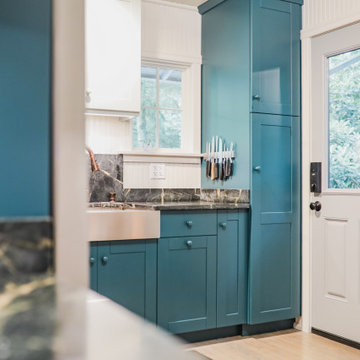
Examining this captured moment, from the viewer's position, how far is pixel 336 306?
129 inches

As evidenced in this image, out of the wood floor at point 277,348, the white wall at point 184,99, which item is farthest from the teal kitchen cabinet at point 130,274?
the white wall at point 184,99

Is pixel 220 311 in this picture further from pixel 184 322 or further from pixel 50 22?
pixel 50 22

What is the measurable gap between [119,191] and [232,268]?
0.97 m

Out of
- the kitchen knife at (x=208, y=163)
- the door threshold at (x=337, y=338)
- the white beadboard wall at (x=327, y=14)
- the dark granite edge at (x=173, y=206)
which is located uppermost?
the white beadboard wall at (x=327, y=14)

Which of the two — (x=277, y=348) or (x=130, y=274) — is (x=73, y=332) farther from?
(x=277, y=348)

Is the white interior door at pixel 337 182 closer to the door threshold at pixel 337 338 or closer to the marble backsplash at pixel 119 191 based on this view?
the door threshold at pixel 337 338

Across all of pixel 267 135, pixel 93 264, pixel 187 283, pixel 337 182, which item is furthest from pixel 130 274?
pixel 337 182

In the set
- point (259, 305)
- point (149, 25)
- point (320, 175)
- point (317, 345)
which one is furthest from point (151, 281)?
point (149, 25)

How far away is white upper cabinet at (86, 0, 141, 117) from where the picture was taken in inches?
128

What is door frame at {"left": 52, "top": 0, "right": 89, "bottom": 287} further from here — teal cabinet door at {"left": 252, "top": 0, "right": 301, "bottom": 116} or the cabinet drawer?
teal cabinet door at {"left": 252, "top": 0, "right": 301, "bottom": 116}

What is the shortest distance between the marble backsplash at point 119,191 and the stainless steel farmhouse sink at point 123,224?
0.61 metres

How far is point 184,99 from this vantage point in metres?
3.98

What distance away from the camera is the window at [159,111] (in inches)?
149

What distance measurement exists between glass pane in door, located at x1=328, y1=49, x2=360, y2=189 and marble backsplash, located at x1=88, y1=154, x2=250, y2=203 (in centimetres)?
61
